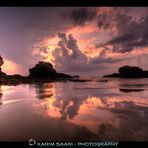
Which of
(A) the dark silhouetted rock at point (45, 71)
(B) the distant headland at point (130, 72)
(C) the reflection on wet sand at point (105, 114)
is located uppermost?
(A) the dark silhouetted rock at point (45, 71)

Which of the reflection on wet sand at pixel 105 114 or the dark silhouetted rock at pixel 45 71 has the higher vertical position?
the dark silhouetted rock at pixel 45 71

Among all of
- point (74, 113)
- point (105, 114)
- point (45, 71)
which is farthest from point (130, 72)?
point (45, 71)

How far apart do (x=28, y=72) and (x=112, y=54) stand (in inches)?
36.4

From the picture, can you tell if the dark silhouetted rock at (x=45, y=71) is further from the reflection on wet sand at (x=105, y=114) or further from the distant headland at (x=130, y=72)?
the distant headland at (x=130, y=72)

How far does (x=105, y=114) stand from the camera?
2.58m

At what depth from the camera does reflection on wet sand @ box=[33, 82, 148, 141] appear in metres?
2.48

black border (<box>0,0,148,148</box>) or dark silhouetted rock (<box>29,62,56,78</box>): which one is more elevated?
black border (<box>0,0,148,148</box>)

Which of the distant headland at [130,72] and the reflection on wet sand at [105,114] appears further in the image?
the distant headland at [130,72]

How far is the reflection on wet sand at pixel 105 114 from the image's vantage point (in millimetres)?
2482
